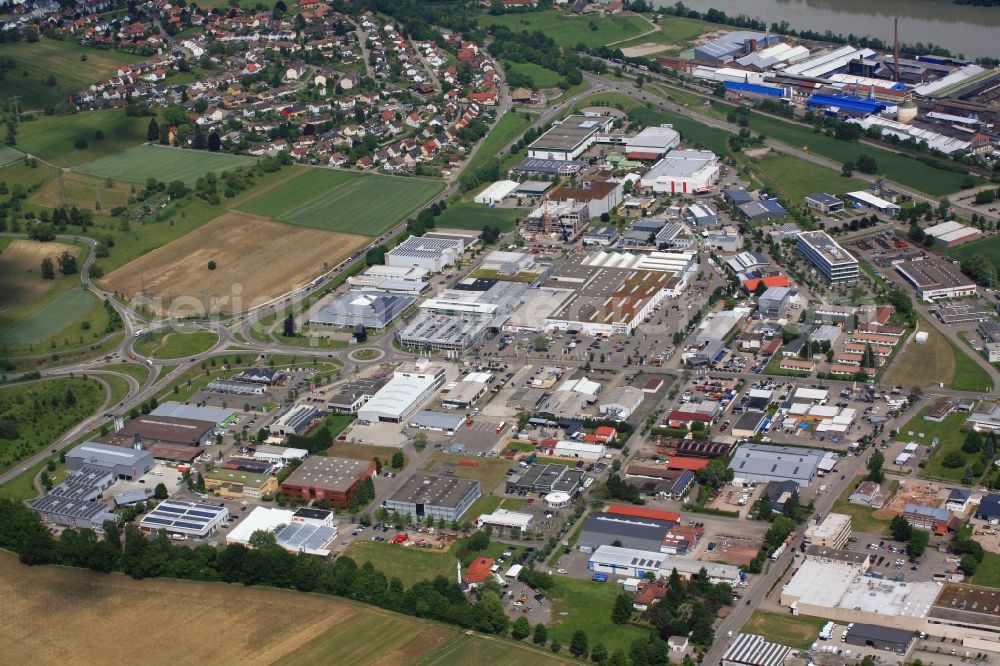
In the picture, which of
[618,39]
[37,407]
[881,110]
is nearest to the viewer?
[37,407]

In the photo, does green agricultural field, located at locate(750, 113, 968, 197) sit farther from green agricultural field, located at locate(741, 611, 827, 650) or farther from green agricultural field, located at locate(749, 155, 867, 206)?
green agricultural field, located at locate(741, 611, 827, 650)

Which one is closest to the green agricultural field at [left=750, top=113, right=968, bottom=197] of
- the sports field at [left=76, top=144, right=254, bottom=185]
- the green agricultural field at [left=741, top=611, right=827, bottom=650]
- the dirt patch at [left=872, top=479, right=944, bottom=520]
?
the dirt patch at [left=872, top=479, right=944, bottom=520]

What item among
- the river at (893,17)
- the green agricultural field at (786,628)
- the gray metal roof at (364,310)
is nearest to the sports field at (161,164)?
the gray metal roof at (364,310)

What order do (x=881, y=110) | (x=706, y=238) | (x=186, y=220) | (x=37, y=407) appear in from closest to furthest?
(x=37, y=407), (x=706, y=238), (x=186, y=220), (x=881, y=110)

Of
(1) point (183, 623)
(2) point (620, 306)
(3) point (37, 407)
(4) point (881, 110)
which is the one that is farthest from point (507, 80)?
(1) point (183, 623)

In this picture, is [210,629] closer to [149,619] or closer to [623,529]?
[149,619]

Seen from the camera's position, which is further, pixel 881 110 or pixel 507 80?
pixel 507 80

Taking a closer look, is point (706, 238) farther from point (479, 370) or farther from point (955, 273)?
point (479, 370)
